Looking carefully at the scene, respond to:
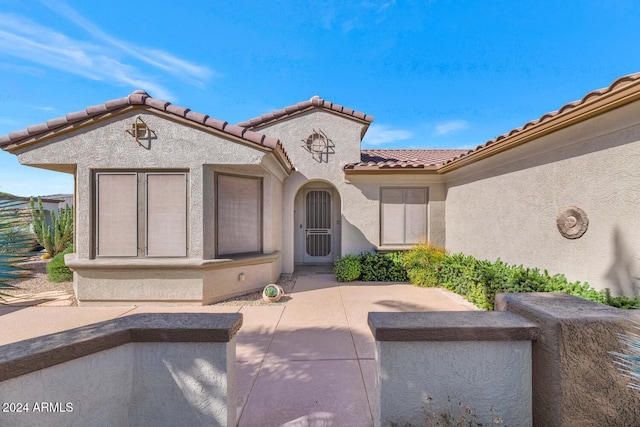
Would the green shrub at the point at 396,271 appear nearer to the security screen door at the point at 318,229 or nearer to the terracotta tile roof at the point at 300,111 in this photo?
the security screen door at the point at 318,229

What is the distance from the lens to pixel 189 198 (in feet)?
21.2

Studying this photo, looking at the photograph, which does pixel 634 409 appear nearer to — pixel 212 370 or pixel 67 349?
pixel 212 370

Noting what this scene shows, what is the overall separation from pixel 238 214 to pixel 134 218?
2461mm

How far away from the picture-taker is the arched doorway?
1129 cm

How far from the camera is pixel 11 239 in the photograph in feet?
9.11

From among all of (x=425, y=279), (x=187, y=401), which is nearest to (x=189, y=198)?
(x=187, y=401)

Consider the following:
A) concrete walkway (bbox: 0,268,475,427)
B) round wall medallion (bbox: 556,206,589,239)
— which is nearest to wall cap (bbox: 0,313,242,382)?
concrete walkway (bbox: 0,268,475,427)

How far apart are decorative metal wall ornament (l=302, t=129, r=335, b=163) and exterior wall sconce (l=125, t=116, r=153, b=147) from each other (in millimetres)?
5117

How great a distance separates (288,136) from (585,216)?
850cm

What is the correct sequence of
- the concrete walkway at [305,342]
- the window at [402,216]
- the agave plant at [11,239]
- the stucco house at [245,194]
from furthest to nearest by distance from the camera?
the window at [402,216]
the stucco house at [245,194]
the concrete walkway at [305,342]
the agave plant at [11,239]

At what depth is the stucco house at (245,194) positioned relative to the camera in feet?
13.8

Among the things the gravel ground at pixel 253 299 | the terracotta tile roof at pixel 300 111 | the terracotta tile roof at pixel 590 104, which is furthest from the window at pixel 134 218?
the terracotta tile roof at pixel 590 104

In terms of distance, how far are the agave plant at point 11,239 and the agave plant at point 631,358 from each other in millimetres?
5491

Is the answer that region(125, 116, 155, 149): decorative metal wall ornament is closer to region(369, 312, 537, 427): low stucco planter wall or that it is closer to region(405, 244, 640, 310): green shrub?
region(369, 312, 537, 427): low stucco planter wall
